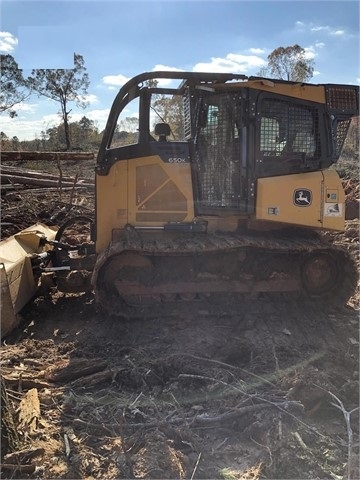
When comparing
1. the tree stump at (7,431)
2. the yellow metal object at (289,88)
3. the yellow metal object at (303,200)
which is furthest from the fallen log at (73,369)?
the yellow metal object at (289,88)

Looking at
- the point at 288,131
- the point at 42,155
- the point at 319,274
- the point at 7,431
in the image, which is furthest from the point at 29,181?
the point at 7,431

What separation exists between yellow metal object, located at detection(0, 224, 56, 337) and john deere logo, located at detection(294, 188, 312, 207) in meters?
3.34

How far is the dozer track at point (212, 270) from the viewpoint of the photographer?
523 cm

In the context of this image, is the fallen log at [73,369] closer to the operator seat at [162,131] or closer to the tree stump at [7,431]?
the tree stump at [7,431]

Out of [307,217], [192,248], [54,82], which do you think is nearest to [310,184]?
[307,217]

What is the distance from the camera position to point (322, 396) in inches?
135

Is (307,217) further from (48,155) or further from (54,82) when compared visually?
(54,82)

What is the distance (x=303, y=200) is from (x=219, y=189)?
1.02 meters

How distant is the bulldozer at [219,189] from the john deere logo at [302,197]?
1 cm

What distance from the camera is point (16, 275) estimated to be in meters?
5.18

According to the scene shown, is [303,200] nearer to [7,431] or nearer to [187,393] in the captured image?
[187,393]

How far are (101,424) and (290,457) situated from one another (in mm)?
1268

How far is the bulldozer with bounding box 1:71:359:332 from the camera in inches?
210

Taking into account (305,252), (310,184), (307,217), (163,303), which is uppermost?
(310,184)
